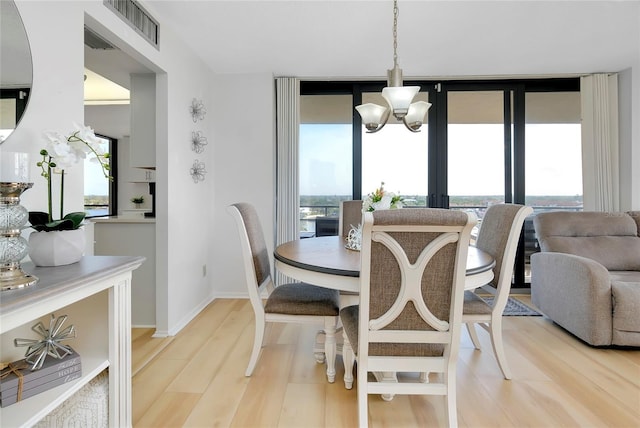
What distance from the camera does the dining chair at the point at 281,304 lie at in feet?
6.41

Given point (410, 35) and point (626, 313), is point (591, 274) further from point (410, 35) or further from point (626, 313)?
point (410, 35)

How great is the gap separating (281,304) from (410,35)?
8.19 ft

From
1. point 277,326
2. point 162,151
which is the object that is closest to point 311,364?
point 277,326

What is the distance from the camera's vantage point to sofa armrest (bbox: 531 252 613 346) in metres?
2.36

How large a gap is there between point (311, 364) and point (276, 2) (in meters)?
2.57

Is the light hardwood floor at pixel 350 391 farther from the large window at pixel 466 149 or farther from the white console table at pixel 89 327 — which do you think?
the large window at pixel 466 149

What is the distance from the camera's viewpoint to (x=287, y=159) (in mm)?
3854

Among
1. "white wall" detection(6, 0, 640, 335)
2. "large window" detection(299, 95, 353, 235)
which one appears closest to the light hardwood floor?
"white wall" detection(6, 0, 640, 335)

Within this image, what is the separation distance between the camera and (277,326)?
2898mm

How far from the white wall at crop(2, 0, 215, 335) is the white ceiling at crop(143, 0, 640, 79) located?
343mm

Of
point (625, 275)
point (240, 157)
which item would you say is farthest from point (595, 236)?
point (240, 157)

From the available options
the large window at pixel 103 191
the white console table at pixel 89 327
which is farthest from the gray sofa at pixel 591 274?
the large window at pixel 103 191

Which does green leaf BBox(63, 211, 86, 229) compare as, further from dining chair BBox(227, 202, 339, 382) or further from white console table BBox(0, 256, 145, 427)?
dining chair BBox(227, 202, 339, 382)

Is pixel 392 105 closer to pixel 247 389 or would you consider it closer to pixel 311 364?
pixel 311 364
